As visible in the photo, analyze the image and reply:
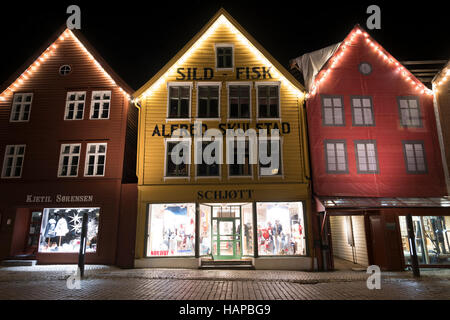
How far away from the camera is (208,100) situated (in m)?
15.1

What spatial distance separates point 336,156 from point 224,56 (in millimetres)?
8386

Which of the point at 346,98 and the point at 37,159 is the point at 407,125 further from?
the point at 37,159

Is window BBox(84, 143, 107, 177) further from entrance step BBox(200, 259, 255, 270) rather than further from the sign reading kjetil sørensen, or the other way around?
entrance step BBox(200, 259, 255, 270)

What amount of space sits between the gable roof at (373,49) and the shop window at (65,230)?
13.7 meters

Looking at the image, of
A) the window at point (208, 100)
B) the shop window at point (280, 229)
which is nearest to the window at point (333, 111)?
the shop window at point (280, 229)

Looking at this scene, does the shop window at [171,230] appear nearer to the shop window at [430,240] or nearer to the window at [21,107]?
the window at [21,107]

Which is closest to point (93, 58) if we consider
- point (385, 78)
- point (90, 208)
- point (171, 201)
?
point (90, 208)

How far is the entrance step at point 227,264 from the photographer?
13195mm

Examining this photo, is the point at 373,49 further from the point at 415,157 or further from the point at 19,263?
the point at 19,263

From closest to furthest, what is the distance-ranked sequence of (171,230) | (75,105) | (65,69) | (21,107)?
(171,230) < (75,105) < (21,107) < (65,69)

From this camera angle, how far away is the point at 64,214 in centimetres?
1429

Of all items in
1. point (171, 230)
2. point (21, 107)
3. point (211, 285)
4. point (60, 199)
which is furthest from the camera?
point (21, 107)

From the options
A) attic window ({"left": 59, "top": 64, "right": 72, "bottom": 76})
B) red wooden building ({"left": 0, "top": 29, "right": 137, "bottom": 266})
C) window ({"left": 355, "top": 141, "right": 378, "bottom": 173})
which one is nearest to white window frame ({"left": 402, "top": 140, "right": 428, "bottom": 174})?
window ({"left": 355, "top": 141, "right": 378, "bottom": 173})

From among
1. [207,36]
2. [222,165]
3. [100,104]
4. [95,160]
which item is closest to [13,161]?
[95,160]
